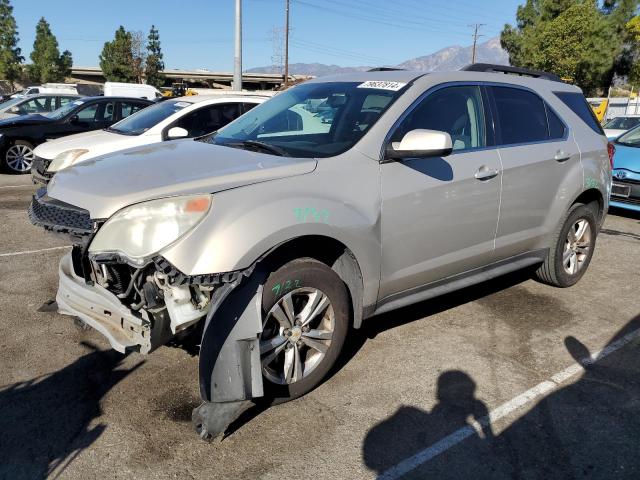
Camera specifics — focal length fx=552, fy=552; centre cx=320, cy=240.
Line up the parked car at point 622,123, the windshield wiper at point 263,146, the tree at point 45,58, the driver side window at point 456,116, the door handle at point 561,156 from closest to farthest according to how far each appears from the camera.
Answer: the windshield wiper at point 263,146
the driver side window at point 456,116
the door handle at point 561,156
the parked car at point 622,123
the tree at point 45,58

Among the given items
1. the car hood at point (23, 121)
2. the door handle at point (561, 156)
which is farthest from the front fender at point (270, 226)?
the car hood at point (23, 121)

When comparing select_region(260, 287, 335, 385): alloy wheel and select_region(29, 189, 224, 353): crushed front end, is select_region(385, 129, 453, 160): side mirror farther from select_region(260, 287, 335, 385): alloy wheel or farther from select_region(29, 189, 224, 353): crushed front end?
select_region(29, 189, 224, 353): crushed front end

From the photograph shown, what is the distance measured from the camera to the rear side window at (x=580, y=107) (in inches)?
195

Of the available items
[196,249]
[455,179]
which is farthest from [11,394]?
[455,179]

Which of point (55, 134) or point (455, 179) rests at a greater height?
point (455, 179)

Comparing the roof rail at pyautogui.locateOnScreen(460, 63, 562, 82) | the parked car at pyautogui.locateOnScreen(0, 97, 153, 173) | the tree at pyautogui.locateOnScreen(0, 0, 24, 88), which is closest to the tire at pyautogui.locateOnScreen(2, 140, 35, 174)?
the parked car at pyautogui.locateOnScreen(0, 97, 153, 173)

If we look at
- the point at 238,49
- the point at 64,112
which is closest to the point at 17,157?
the point at 64,112

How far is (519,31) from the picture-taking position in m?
47.9

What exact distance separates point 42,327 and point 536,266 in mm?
4251

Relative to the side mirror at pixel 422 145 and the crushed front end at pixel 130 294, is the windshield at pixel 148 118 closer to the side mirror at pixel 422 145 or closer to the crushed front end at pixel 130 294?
the crushed front end at pixel 130 294

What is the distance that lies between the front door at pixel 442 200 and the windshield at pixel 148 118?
5307mm

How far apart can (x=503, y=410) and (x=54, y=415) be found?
2.51 m

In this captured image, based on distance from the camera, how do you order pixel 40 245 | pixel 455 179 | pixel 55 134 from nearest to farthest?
pixel 455 179
pixel 40 245
pixel 55 134

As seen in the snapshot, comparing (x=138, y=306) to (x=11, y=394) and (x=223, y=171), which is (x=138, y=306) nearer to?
(x=223, y=171)
